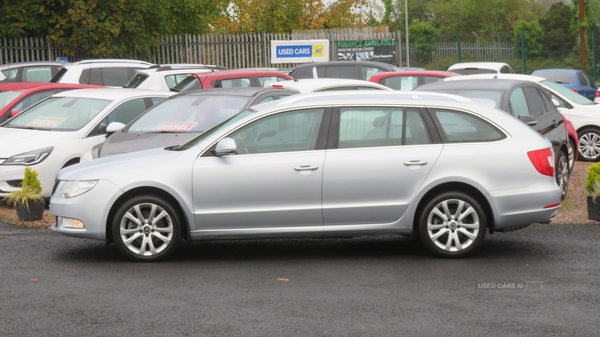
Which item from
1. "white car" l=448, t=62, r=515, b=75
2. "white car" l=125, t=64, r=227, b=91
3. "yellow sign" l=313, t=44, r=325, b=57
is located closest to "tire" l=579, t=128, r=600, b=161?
"white car" l=125, t=64, r=227, b=91

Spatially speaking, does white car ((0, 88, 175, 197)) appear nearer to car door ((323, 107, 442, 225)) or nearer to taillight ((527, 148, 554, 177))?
car door ((323, 107, 442, 225))

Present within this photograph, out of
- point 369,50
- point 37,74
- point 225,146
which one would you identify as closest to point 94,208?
point 225,146

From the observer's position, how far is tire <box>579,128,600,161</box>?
1509 centimetres

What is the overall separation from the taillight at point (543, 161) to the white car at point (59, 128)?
570 centimetres

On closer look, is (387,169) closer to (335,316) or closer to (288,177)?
(288,177)

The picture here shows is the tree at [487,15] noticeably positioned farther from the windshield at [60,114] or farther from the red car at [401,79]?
the windshield at [60,114]

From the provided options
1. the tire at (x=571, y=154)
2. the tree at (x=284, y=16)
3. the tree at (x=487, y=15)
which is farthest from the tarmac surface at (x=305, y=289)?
the tree at (x=487, y=15)

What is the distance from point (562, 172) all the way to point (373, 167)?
15.2ft

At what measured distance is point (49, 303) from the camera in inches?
241

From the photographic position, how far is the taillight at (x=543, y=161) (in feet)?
24.9

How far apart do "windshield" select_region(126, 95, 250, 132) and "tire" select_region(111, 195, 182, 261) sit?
9.83 ft

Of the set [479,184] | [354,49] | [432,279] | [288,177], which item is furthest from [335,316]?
[354,49]

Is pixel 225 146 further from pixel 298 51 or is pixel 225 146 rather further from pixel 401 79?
pixel 298 51

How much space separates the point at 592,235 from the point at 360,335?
14.7ft
